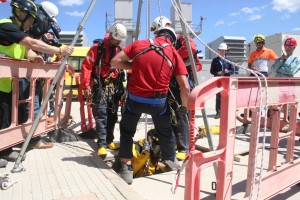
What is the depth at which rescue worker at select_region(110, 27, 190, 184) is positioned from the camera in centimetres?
316

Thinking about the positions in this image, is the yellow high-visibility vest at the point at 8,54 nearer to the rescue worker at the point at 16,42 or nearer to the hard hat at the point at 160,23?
the rescue worker at the point at 16,42

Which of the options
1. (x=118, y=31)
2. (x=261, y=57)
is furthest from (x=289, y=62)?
(x=118, y=31)

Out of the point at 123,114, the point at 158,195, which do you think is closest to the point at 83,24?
the point at 123,114

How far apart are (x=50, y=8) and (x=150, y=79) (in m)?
3.17

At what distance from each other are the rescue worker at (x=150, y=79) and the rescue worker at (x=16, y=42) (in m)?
0.79

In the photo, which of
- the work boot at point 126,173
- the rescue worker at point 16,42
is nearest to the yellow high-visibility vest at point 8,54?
the rescue worker at point 16,42

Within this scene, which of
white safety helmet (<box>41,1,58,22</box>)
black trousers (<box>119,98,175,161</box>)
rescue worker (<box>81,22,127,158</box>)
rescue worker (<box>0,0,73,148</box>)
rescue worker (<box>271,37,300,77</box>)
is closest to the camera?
rescue worker (<box>0,0,73,148</box>)

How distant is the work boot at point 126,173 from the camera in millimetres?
3471

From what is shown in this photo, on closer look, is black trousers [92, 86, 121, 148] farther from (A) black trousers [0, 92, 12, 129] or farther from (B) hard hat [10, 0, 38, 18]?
(B) hard hat [10, 0, 38, 18]

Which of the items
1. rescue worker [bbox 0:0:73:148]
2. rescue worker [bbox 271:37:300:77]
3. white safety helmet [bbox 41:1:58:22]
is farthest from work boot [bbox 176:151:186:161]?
white safety helmet [bbox 41:1:58:22]

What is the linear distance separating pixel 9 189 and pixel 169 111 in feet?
6.04

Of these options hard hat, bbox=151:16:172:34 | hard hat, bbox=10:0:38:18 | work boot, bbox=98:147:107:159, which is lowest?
work boot, bbox=98:147:107:159

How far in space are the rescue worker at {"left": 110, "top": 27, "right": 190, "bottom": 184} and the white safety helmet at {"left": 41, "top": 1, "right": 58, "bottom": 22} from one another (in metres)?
2.66

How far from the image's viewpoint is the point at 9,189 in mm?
2859
